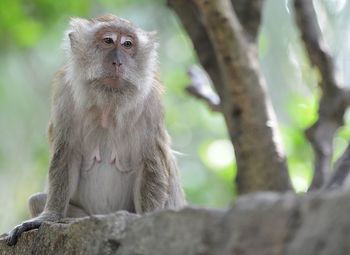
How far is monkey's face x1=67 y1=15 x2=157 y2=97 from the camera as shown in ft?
17.6

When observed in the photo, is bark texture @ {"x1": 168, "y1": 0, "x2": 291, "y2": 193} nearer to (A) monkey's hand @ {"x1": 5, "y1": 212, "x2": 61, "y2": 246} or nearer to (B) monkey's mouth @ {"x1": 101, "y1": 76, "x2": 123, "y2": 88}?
(B) monkey's mouth @ {"x1": 101, "y1": 76, "x2": 123, "y2": 88}

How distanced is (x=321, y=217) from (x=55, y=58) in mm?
14454

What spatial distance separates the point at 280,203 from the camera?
2.95 m

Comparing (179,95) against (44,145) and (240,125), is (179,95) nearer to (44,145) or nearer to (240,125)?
(44,145)

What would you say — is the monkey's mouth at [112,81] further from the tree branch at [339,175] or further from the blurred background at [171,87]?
the blurred background at [171,87]

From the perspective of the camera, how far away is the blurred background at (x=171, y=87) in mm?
10031

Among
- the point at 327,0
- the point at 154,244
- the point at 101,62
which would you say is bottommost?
the point at 154,244

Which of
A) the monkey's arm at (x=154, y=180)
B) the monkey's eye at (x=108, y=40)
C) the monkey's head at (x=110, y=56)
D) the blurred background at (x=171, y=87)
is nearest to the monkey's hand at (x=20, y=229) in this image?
the monkey's arm at (x=154, y=180)

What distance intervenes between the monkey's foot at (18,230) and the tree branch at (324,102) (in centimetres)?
187

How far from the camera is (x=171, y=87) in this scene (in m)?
14.6

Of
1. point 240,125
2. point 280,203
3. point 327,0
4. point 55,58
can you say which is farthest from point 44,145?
point 280,203

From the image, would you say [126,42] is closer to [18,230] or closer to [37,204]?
[37,204]

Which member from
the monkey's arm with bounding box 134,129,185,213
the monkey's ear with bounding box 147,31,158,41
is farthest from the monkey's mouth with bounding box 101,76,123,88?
the monkey's ear with bounding box 147,31,158,41

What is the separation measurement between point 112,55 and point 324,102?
158 cm
